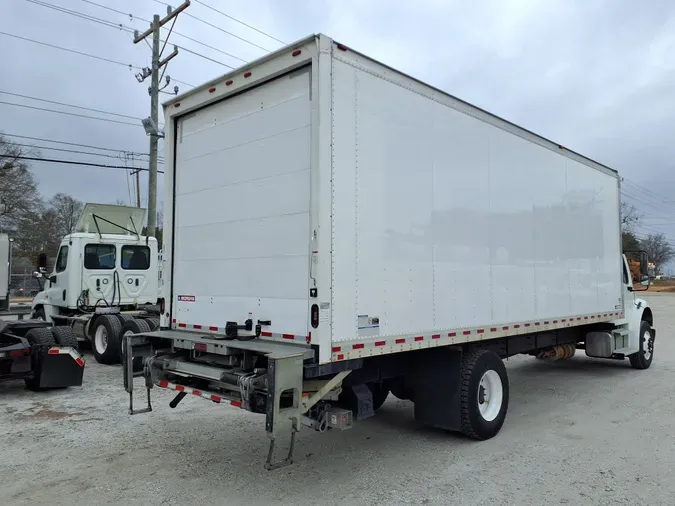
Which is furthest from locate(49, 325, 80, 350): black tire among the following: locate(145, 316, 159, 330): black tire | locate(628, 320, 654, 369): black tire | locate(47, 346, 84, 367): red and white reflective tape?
locate(628, 320, 654, 369): black tire

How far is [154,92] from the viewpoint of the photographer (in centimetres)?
1917

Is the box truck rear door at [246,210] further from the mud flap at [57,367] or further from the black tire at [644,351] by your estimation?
the black tire at [644,351]

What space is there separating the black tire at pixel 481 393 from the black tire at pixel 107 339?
790 cm

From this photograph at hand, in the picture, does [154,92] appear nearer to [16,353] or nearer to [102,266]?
[102,266]

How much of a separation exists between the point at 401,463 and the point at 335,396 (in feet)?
4.17

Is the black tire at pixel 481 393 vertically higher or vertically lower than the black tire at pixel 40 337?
lower

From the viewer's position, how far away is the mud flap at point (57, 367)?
8281 mm

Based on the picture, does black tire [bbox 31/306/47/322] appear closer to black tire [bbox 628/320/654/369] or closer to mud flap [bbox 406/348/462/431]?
mud flap [bbox 406/348/462/431]

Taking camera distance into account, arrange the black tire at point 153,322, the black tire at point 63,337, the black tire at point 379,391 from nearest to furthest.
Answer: the black tire at point 379,391
the black tire at point 63,337
the black tire at point 153,322

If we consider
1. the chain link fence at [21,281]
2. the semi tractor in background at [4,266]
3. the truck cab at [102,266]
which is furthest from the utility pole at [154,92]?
the chain link fence at [21,281]

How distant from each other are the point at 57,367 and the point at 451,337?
6.25 meters

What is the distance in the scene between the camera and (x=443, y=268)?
5562 millimetres

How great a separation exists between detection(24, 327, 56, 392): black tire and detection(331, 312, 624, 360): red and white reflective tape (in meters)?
6.13

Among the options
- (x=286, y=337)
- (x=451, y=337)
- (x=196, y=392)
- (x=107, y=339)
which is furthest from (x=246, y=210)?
(x=107, y=339)
